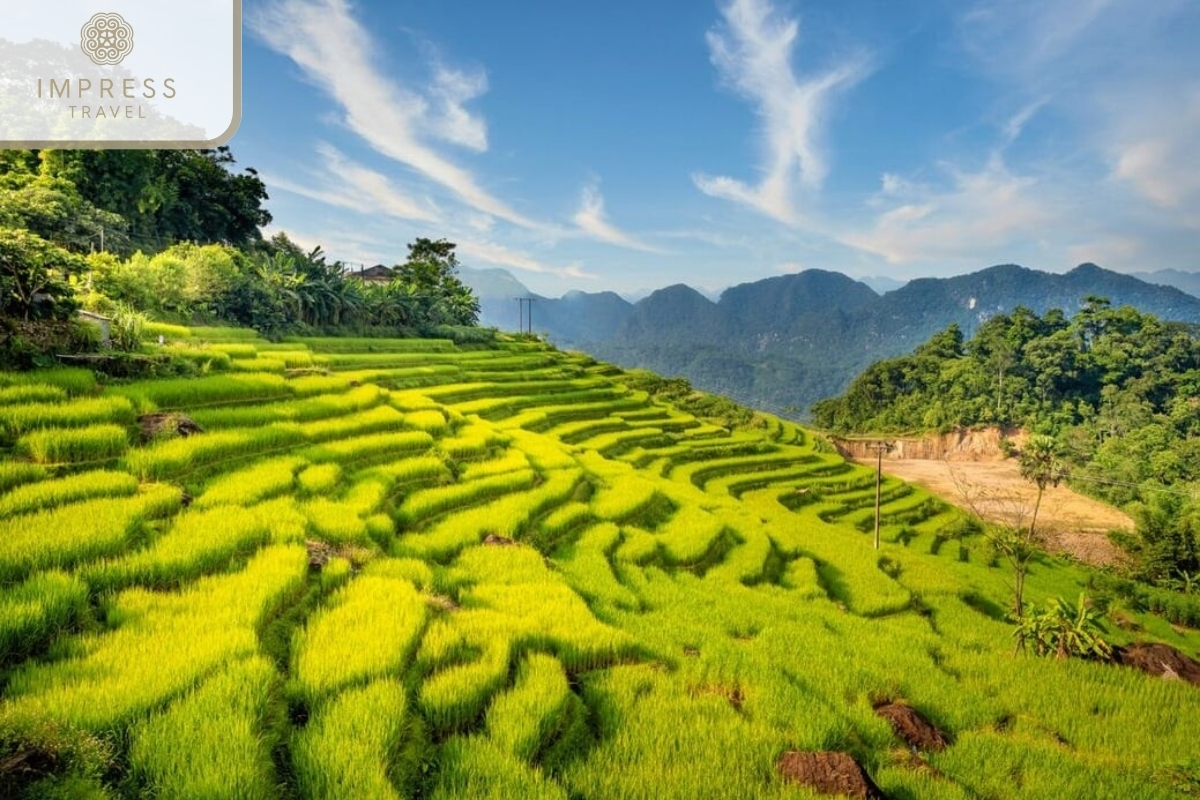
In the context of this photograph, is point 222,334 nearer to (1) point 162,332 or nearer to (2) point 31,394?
(1) point 162,332

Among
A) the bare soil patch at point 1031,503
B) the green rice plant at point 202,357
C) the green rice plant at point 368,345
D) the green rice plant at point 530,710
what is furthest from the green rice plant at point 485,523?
the green rice plant at point 368,345

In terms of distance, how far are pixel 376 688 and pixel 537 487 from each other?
7944 millimetres

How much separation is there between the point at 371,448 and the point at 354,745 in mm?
7926

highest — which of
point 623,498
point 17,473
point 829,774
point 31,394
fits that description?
point 31,394

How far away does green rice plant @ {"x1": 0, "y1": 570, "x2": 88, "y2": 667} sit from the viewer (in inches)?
163

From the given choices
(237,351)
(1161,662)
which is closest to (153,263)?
(237,351)

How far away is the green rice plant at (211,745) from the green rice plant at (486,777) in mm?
929

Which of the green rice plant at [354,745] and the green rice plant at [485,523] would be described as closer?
the green rice plant at [354,745]

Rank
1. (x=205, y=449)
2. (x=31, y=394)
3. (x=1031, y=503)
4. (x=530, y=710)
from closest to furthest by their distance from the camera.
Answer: (x=530, y=710)
(x=31, y=394)
(x=205, y=449)
(x=1031, y=503)

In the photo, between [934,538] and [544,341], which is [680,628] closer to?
[934,538]

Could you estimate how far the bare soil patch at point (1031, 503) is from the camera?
90.6 feet

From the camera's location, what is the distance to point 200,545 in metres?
6.03

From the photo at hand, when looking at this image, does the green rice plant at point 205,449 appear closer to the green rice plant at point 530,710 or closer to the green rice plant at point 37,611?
the green rice plant at point 37,611

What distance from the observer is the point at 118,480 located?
6.81 metres
